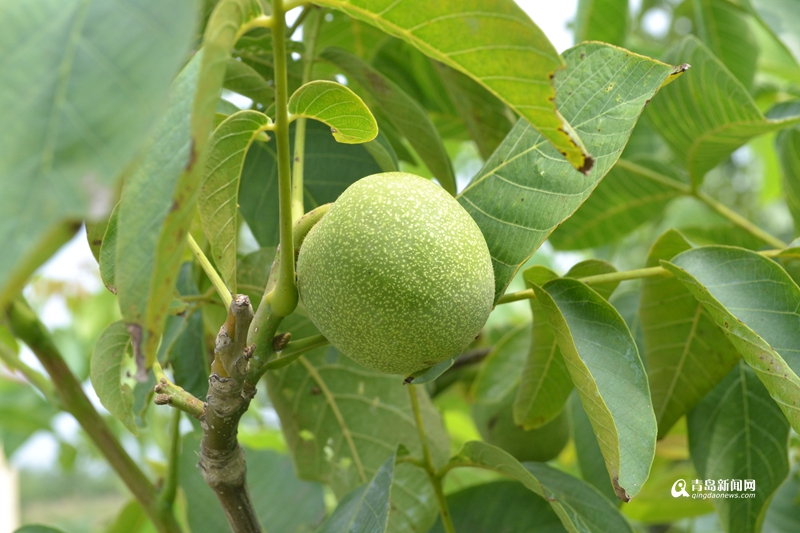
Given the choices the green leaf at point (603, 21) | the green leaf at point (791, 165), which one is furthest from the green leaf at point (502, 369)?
the green leaf at point (603, 21)

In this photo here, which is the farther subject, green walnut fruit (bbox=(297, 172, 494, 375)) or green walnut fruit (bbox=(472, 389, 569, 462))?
green walnut fruit (bbox=(472, 389, 569, 462))

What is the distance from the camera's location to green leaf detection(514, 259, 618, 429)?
75cm

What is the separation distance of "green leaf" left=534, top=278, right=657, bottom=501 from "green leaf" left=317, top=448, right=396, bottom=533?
220mm

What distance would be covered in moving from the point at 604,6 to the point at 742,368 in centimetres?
70

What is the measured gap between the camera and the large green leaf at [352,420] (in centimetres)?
88

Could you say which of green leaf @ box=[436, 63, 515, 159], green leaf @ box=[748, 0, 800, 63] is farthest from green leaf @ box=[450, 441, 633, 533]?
green leaf @ box=[748, 0, 800, 63]

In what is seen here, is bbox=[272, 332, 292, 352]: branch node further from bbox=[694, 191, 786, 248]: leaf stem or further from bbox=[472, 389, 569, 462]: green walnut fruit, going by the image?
bbox=[694, 191, 786, 248]: leaf stem

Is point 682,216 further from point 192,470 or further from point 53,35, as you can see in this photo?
point 53,35

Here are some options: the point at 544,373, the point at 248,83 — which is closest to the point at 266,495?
→ the point at 544,373

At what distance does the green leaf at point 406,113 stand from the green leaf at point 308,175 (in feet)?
0.20

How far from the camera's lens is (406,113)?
31.0 inches

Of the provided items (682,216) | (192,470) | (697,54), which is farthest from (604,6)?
(192,470)

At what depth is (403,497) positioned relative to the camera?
2.84ft

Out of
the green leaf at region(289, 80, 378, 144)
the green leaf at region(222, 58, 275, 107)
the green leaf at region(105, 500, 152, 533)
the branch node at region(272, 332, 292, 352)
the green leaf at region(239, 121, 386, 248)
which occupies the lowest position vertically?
the green leaf at region(105, 500, 152, 533)
